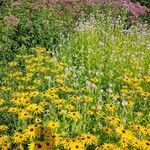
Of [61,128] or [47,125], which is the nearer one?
[47,125]

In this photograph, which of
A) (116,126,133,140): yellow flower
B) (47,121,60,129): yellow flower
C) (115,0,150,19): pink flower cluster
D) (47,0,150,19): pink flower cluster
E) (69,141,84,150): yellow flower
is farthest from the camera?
(115,0,150,19): pink flower cluster

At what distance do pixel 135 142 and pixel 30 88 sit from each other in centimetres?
164

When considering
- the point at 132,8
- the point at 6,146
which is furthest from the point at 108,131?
the point at 132,8

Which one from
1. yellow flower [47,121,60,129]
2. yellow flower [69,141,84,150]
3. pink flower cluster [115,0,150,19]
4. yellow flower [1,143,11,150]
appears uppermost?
pink flower cluster [115,0,150,19]

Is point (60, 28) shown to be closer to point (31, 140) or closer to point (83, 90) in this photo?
point (83, 90)

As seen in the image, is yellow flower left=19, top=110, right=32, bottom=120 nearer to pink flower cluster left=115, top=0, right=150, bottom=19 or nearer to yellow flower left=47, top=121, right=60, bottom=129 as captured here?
yellow flower left=47, top=121, right=60, bottom=129

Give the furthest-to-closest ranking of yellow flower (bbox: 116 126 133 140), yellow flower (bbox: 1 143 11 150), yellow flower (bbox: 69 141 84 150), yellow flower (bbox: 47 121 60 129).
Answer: yellow flower (bbox: 47 121 60 129)
yellow flower (bbox: 116 126 133 140)
yellow flower (bbox: 1 143 11 150)
yellow flower (bbox: 69 141 84 150)

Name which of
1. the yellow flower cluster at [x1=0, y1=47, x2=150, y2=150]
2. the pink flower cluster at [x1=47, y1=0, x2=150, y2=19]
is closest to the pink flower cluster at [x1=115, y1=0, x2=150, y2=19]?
the pink flower cluster at [x1=47, y1=0, x2=150, y2=19]

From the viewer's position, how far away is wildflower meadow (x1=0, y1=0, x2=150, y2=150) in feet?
14.5

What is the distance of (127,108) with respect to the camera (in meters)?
5.63

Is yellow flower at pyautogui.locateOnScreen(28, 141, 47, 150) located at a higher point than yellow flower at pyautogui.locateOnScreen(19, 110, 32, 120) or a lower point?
lower

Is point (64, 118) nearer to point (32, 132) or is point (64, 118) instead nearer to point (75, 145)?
point (32, 132)

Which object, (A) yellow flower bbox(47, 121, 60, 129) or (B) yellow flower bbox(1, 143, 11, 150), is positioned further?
(A) yellow flower bbox(47, 121, 60, 129)

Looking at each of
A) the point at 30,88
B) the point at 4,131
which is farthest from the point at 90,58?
the point at 4,131
